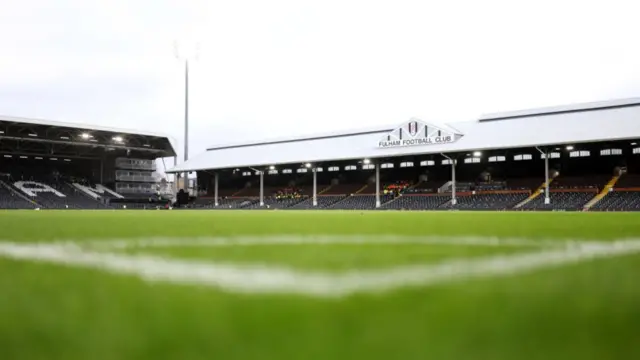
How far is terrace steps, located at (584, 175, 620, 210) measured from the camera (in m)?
27.8

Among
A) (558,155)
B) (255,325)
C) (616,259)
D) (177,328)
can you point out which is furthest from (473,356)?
(558,155)

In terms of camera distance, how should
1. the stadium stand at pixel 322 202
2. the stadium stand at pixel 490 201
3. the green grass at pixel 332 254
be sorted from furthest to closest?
the stadium stand at pixel 322 202, the stadium stand at pixel 490 201, the green grass at pixel 332 254

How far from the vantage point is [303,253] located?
4957 millimetres

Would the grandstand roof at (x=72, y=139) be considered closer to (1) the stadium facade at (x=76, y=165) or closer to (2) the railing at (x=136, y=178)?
(1) the stadium facade at (x=76, y=165)

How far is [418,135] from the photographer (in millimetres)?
36250

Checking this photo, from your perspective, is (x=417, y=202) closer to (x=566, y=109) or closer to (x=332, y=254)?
(x=566, y=109)

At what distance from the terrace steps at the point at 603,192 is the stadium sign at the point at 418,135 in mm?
9785

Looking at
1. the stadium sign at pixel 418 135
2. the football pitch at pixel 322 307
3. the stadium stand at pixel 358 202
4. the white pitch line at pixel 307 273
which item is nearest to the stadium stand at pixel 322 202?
the stadium stand at pixel 358 202

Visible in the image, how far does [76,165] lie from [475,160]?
→ 4311cm

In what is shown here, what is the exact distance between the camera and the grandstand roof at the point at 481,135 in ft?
99.0

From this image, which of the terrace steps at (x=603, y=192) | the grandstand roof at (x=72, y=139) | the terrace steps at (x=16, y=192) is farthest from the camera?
the terrace steps at (x=16, y=192)

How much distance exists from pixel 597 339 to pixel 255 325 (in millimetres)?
1295

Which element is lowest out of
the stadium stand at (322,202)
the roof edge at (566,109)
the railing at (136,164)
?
the stadium stand at (322,202)

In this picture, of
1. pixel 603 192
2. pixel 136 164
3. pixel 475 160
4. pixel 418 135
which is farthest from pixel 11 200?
pixel 603 192
